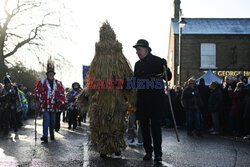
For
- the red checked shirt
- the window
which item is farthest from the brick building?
the red checked shirt

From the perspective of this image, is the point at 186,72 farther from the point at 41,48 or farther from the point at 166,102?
the point at 166,102

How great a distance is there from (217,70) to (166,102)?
18775 millimetres

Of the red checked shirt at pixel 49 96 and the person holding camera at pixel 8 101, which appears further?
the person holding camera at pixel 8 101

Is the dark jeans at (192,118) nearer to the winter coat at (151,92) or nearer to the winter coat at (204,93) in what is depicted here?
the winter coat at (204,93)

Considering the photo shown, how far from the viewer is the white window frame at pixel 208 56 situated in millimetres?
32125

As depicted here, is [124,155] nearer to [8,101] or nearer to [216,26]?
[8,101]

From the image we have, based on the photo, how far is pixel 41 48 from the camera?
27219 millimetres

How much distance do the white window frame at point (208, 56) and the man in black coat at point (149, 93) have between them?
86.9ft

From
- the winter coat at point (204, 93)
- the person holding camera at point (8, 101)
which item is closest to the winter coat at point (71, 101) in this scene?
the person holding camera at point (8, 101)

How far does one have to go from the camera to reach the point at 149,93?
6.36 m

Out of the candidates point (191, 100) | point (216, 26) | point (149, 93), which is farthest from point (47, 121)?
point (216, 26)

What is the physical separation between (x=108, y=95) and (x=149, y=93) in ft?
2.75

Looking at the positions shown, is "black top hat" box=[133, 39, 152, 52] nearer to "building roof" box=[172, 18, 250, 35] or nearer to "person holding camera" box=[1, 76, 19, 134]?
"person holding camera" box=[1, 76, 19, 134]

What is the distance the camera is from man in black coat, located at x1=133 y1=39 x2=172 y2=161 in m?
6.27
